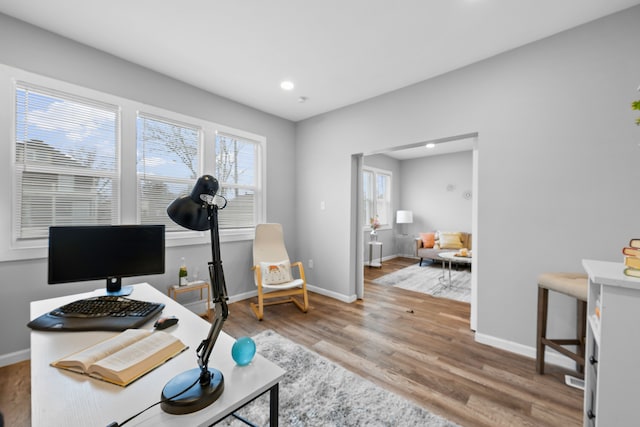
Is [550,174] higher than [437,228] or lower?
higher

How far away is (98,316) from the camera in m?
1.32

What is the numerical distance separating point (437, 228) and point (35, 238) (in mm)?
7021

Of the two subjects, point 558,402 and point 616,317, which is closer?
point 616,317

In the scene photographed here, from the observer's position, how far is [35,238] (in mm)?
2168

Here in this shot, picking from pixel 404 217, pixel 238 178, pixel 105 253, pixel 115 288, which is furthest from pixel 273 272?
pixel 404 217

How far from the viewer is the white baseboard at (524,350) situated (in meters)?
2.12

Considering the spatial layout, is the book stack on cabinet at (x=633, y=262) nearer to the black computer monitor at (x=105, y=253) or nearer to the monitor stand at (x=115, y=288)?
the black computer monitor at (x=105, y=253)

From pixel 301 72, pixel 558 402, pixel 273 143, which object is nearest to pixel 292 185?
pixel 273 143

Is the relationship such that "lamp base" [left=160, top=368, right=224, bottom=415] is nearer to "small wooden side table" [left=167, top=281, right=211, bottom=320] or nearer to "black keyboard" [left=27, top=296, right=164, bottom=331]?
"black keyboard" [left=27, top=296, right=164, bottom=331]

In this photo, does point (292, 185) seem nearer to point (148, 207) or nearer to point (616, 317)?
point (148, 207)

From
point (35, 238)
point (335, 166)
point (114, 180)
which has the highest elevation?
point (335, 166)

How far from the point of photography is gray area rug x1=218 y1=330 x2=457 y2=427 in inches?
61.5

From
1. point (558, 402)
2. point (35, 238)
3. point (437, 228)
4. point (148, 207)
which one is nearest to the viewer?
point (558, 402)

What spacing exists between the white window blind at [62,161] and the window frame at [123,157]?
4 cm
